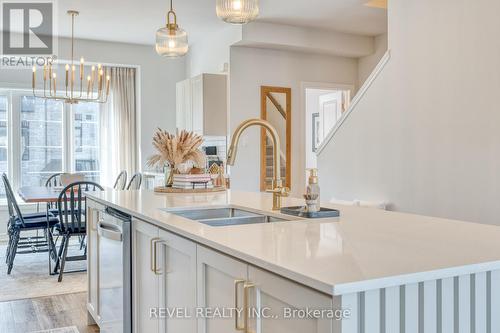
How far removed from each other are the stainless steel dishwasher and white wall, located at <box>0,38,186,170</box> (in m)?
4.55

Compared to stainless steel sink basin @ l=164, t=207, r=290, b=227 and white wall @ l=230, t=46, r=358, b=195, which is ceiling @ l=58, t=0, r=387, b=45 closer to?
white wall @ l=230, t=46, r=358, b=195

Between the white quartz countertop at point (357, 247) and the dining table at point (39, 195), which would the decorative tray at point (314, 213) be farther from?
the dining table at point (39, 195)

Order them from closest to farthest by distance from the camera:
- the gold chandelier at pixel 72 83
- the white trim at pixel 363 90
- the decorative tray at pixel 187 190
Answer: the decorative tray at pixel 187 190
the white trim at pixel 363 90
the gold chandelier at pixel 72 83

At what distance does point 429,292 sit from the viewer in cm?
111

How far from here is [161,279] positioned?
1.92 m

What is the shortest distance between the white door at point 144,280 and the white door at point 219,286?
45cm

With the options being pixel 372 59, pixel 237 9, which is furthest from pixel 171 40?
pixel 372 59

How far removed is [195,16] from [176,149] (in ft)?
9.68

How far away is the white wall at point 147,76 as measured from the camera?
670 centimetres

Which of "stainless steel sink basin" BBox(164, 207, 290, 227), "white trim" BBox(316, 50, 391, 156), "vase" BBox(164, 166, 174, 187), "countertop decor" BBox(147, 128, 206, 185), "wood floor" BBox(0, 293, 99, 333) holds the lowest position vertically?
"wood floor" BBox(0, 293, 99, 333)

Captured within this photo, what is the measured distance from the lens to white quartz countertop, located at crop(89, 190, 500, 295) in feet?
3.42

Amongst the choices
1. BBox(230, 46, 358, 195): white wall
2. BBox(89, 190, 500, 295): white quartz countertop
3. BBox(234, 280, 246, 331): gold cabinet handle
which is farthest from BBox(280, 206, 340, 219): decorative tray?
BBox(230, 46, 358, 195): white wall

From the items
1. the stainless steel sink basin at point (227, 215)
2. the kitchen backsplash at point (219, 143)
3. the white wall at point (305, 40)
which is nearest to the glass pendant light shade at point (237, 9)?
the stainless steel sink basin at point (227, 215)

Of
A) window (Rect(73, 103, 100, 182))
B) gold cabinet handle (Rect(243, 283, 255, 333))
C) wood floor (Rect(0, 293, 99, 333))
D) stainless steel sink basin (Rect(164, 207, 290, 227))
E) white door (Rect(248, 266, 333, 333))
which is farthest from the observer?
window (Rect(73, 103, 100, 182))
